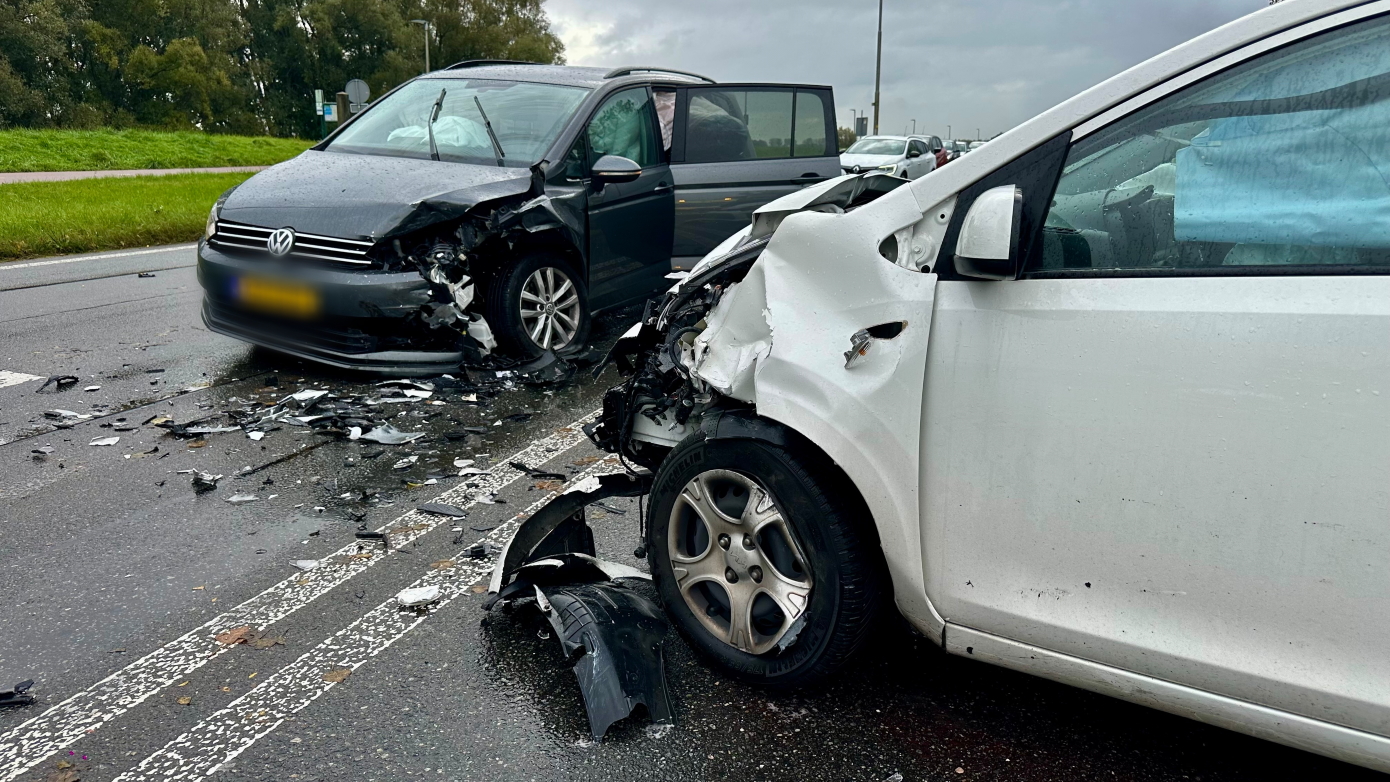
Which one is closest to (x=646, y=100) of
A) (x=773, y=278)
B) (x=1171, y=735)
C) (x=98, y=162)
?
(x=773, y=278)

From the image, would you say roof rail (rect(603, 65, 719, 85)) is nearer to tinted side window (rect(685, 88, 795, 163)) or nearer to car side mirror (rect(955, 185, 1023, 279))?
tinted side window (rect(685, 88, 795, 163))

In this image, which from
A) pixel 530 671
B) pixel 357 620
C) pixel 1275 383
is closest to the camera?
pixel 1275 383

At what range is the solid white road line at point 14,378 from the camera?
19.8 feet

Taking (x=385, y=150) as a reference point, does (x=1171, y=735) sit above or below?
below

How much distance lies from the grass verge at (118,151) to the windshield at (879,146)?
47.3ft

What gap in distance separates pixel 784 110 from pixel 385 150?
3265 millimetres

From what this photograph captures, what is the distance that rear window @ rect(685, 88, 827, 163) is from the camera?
307 inches

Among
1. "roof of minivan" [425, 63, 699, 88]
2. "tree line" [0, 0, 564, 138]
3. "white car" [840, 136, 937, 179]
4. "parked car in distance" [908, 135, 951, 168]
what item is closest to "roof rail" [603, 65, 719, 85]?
"roof of minivan" [425, 63, 699, 88]

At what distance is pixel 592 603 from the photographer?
3109 mm

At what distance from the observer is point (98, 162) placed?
22188 mm

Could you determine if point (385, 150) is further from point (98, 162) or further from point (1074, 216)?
point (98, 162)

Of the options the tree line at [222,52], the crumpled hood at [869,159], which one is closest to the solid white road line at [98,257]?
the crumpled hood at [869,159]

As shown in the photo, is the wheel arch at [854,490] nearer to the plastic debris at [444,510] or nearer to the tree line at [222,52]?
the plastic debris at [444,510]

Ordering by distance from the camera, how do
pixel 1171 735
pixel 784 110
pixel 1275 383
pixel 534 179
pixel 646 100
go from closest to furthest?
pixel 1275 383 → pixel 1171 735 → pixel 534 179 → pixel 646 100 → pixel 784 110
